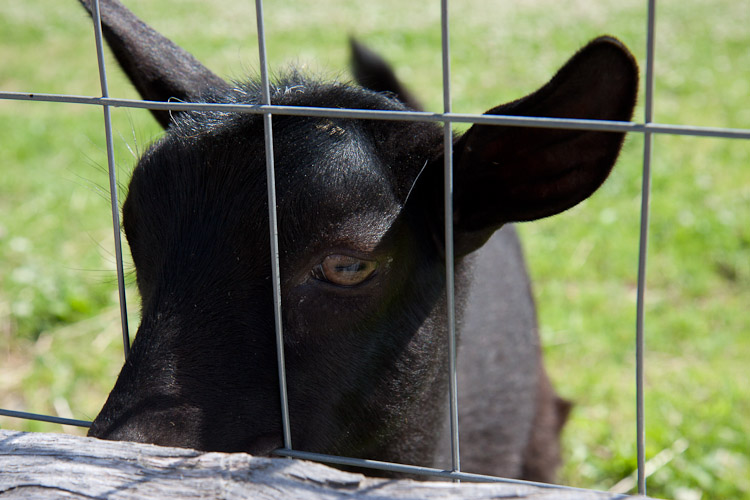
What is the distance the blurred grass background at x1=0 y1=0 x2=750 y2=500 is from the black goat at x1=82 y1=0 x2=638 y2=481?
41cm

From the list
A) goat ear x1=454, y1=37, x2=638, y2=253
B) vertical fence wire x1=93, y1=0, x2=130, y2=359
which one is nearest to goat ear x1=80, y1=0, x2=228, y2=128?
vertical fence wire x1=93, y1=0, x2=130, y2=359

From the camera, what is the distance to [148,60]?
2.53 meters

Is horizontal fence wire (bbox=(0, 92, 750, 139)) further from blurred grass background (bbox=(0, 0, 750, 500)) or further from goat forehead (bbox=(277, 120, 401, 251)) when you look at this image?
blurred grass background (bbox=(0, 0, 750, 500))

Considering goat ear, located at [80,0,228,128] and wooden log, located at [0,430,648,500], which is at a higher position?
goat ear, located at [80,0,228,128]

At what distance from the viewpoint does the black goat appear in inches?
73.8

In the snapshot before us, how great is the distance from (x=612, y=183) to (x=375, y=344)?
516cm

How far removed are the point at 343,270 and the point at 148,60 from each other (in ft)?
3.48

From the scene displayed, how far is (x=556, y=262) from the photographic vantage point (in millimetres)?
5637

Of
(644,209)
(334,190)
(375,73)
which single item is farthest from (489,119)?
(375,73)

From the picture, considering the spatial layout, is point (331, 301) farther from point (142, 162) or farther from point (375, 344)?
point (142, 162)

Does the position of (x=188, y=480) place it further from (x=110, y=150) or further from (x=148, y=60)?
(x=148, y=60)

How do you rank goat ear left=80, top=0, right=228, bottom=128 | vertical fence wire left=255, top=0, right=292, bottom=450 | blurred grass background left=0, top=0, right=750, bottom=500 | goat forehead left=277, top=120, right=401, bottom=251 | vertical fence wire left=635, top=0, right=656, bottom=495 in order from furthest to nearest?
blurred grass background left=0, top=0, right=750, bottom=500 → goat ear left=80, top=0, right=228, bottom=128 → goat forehead left=277, top=120, right=401, bottom=251 → vertical fence wire left=255, top=0, right=292, bottom=450 → vertical fence wire left=635, top=0, right=656, bottom=495

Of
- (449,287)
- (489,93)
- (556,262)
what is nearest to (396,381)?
(449,287)

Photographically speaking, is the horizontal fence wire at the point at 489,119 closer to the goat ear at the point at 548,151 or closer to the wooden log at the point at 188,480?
the goat ear at the point at 548,151
